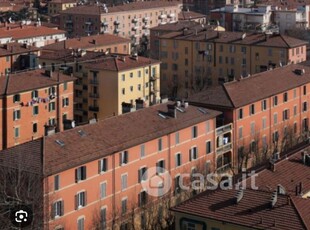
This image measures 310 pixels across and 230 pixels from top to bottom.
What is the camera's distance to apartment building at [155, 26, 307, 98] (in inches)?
1709

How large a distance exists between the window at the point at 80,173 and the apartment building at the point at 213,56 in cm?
2207

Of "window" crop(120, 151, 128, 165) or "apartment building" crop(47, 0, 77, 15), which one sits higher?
"apartment building" crop(47, 0, 77, 15)

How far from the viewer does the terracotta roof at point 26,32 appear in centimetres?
5172

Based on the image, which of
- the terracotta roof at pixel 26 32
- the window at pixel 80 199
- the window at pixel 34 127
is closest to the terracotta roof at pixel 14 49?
the terracotta roof at pixel 26 32

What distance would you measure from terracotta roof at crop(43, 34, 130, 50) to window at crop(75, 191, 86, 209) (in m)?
23.1

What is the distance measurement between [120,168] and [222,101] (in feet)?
25.3

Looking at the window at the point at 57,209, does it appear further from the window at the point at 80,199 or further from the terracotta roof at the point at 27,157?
the terracotta roof at the point at 27,157

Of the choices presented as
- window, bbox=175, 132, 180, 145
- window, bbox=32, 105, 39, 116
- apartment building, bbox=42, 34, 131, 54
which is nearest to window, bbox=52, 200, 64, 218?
window, bbox=175, 132, 180, 145

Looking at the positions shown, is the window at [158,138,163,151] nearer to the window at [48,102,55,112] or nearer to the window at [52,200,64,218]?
the window at [52,200,64,218]

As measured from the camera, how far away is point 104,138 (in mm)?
23266

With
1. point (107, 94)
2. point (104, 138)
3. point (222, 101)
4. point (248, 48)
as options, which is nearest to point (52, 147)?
point (104, 138)

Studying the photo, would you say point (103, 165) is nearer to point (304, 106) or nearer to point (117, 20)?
point (304, 106)

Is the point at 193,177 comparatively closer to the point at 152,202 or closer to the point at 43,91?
the point at 152,202

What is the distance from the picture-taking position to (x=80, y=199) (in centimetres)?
2188
